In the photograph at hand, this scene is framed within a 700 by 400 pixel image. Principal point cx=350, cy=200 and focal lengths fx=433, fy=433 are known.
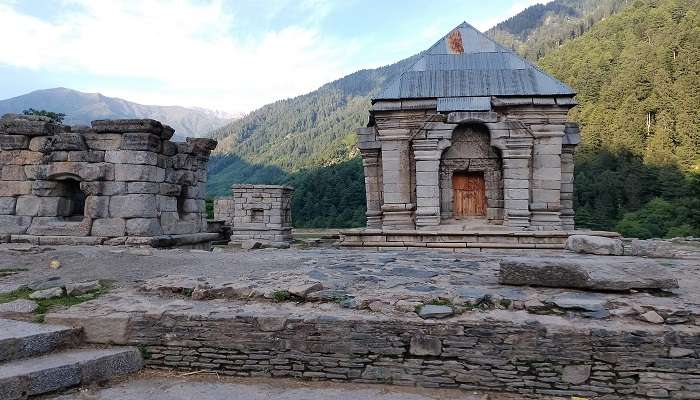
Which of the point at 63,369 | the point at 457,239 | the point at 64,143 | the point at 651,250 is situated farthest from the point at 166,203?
the point at 651,250

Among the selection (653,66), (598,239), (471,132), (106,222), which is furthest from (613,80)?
(106,222)

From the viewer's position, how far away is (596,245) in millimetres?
7297

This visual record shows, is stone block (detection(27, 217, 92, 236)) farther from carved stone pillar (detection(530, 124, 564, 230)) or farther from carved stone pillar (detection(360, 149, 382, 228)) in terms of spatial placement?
carved stone pillar (detection(530, 124, 564, 230))

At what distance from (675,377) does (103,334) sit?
16.3ft

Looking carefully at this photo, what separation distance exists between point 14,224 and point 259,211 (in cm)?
877

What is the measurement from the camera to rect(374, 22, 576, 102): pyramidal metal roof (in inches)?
516

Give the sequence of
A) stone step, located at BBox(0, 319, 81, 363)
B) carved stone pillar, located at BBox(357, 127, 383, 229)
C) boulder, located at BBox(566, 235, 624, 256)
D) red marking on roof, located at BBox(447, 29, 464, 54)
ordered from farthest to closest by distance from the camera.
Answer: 1. red marking on roof, located at BBox(447, 29, 464, 54)
2. carved stone pillar, located at BBox(357, 127, 383, 229)
3. boulder, located at BBox(566, 235, 624, 256)
4. stone step, located at BBox(0, 319, 81, 363)

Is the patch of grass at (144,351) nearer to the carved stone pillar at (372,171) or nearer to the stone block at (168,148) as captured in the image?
the stone block at (168,148)

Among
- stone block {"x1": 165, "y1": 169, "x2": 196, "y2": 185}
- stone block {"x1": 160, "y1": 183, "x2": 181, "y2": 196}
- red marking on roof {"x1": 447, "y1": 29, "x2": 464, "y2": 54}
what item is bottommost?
stone block {"x1": 160, "y1": 183, "x2": 181, "y2": 196}

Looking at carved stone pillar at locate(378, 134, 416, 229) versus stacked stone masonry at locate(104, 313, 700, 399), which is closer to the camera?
stacked stone masonry at locate(104, 313, 700, 399)

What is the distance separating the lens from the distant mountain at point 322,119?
92.6 meters

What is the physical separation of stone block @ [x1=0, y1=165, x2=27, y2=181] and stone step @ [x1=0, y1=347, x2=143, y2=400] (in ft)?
20.7

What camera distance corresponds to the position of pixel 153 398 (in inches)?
138

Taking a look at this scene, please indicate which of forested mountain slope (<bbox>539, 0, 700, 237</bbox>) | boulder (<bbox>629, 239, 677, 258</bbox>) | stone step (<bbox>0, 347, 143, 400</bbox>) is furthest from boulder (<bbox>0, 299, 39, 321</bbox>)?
forested mountain slope (<bbox>539, 0, 700, 237</bbox>)
